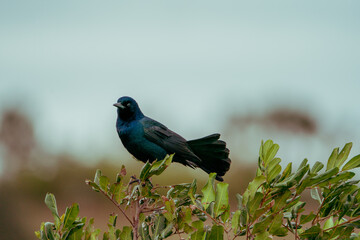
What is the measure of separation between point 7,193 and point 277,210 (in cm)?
1047

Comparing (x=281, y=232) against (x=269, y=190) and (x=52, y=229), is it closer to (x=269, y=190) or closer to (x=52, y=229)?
(x=269, y=190)

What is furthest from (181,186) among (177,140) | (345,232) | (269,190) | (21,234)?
(21,234)

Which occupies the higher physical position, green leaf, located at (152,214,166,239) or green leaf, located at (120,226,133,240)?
green leaf, located at (152,214,166,239)

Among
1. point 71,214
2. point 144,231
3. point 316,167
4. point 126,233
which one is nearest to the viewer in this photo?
point 316,167

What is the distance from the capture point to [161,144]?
5.04 meters

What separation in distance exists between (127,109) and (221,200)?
8.79 ft

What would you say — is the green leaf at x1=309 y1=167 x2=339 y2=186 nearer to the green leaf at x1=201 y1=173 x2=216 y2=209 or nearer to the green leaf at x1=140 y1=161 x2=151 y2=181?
the green leaf at x1=201 y1=173 x2=216 y2=209

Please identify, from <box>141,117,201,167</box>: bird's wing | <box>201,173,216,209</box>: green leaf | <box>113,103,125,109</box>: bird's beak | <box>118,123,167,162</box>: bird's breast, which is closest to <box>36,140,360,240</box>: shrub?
<box>201,173,216,209</box>: green leaf

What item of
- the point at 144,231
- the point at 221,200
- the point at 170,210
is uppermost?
the point at 221,200

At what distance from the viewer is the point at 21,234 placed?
10.8 m

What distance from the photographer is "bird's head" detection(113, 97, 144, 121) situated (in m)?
5.14

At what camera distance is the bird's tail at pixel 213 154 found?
4625 millimetres

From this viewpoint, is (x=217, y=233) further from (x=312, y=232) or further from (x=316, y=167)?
(x=316, y=167)

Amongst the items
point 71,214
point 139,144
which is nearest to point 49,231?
point 71,214
